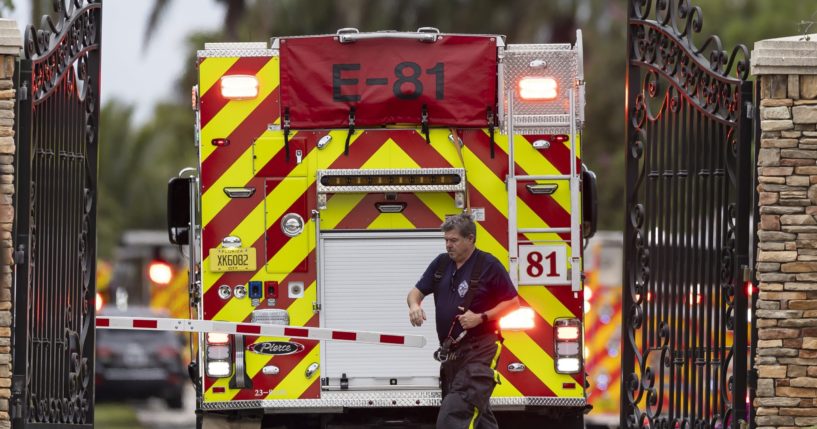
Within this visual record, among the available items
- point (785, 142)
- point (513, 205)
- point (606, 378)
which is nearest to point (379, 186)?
point (513, 205)

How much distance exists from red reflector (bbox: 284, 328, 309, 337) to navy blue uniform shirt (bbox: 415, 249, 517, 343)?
0.87 m

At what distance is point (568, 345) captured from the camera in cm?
1107

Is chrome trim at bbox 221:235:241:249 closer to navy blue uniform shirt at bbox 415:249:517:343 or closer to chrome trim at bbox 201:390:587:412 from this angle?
chrome trim at bbox 201:390:587:412

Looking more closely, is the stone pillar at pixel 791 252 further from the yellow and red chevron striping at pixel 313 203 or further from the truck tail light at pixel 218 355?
the truck tail light at pixel 218 355

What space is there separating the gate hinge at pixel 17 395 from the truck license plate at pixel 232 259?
5.41ft

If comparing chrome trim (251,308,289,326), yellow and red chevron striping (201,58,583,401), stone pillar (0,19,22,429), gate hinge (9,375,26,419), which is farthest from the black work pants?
stone pillar (0,19,22,429)

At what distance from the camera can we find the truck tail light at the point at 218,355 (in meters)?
10.9

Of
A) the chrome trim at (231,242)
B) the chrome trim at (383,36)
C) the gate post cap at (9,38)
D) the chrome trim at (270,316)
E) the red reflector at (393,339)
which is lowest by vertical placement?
the red reflector at (393,339)

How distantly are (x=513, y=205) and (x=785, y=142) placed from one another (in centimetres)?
219

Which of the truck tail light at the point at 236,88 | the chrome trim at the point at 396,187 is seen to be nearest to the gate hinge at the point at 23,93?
the truck tail light at the point at 236,88

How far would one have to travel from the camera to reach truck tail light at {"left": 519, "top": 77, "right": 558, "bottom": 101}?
11.2m

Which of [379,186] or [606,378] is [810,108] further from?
[606,378]

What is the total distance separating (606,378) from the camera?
2127 centimetres

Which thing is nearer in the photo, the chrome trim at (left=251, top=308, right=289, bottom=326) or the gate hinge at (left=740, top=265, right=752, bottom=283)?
the gate hinge at (left=740, top=265, right=752, bottom=283)
